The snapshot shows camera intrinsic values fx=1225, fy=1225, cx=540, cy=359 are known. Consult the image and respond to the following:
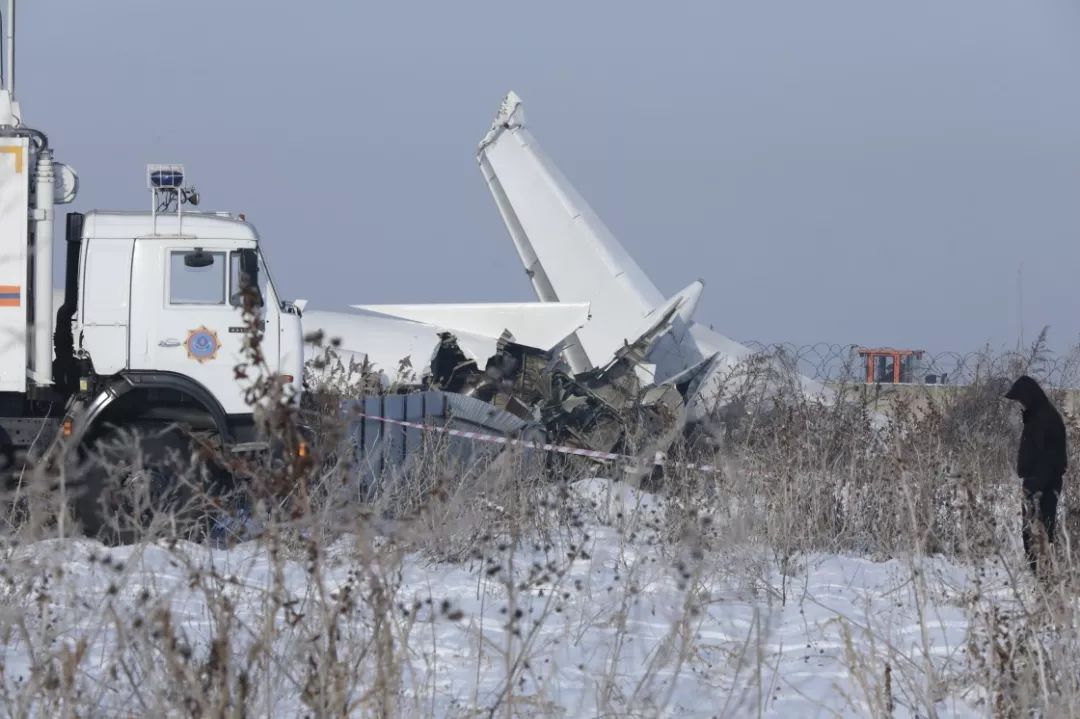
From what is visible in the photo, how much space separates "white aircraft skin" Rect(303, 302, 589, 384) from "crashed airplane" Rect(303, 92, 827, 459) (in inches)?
0.9

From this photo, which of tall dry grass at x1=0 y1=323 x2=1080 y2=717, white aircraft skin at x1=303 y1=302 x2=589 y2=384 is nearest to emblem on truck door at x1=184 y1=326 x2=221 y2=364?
tall dry grass at x1=0 y1=323 x2=1080 y2=717

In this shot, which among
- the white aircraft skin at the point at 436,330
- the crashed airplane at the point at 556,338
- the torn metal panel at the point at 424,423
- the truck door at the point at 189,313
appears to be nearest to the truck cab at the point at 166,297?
the truck door at the point at 189,313

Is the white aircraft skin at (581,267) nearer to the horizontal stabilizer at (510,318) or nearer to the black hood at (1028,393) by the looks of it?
the horizontal stabilizer at (510,318)

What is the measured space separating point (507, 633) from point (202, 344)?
22.5ft

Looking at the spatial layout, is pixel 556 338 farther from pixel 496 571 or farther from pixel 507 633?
pixel 496 571

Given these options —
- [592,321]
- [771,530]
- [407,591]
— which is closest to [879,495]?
[771,530]

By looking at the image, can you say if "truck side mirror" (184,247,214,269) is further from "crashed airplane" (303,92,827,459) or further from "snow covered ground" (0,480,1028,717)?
"snow covered ground" (0,480,1028,717)

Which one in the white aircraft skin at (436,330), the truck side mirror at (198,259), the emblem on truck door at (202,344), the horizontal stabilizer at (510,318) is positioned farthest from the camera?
the horizontal stabilizer at (510,318)

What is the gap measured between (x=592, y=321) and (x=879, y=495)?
1130cm

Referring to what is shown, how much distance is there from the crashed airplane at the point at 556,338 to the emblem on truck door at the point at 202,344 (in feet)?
5.46

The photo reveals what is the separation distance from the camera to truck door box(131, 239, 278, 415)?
1066 centimetres

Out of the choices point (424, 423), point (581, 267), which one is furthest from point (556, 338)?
point (424, 423)

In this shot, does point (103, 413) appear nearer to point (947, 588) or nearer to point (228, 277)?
point (228, 277)

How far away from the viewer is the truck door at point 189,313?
10656 mm
